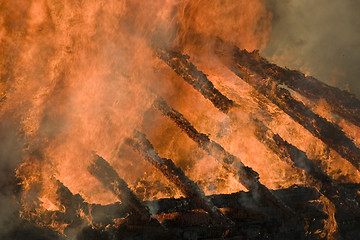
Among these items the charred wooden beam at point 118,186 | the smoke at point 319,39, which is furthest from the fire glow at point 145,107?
the smoke at point 319,39

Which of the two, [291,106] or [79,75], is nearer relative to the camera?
[79,75]

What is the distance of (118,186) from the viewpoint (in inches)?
158

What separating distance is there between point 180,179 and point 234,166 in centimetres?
91

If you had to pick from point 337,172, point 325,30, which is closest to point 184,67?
point 325,30

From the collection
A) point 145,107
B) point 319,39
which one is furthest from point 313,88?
point 145,107

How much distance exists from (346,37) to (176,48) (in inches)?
138

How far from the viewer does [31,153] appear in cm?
440

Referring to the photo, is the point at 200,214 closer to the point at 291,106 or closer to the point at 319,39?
the point at 291,106

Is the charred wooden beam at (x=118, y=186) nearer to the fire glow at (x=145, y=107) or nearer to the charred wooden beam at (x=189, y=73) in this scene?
the fire glow at (x=145, y=107)

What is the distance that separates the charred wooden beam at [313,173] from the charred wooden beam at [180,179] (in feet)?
5.82

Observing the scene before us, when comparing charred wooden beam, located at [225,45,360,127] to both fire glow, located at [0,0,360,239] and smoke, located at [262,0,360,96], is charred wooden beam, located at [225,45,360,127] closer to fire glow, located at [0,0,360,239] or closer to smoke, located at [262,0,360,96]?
fire glow, located at [0,0,360,239]

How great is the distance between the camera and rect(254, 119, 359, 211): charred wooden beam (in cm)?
448

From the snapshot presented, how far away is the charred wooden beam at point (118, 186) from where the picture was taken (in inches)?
142

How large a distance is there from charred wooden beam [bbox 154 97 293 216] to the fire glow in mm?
15
